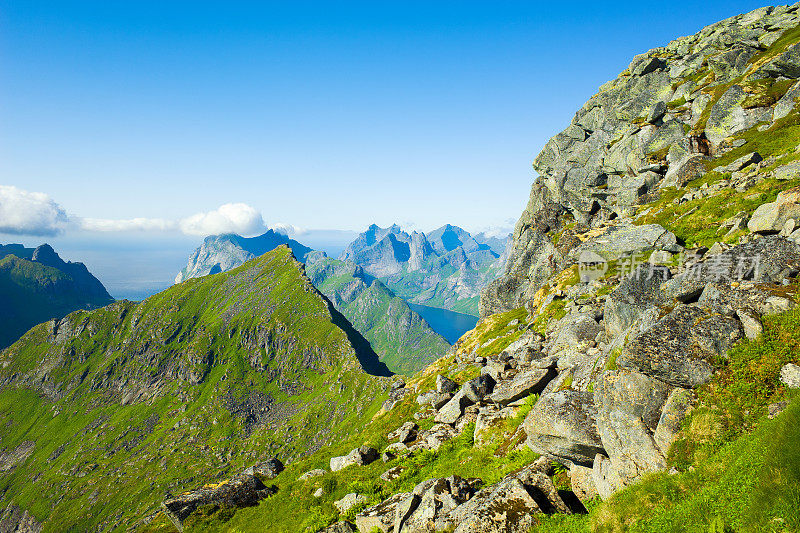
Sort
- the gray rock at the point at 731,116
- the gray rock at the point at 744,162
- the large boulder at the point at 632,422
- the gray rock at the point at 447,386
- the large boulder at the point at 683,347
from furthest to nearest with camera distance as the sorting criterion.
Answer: the gray rock at the point at 731,116 < the gray rock at the point at 744,162 < the gray rock at the point at 447,386 < the large boulder at the point at 683,347 < the large boulder at the point at 632,422

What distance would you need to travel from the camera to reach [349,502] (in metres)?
23.0

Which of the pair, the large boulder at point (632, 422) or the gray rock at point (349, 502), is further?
the gray rock at point (349, 502)

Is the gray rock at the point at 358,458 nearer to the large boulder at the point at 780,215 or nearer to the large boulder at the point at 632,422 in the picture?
the large boulder at the point at 632,422

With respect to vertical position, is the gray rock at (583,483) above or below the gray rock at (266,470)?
above

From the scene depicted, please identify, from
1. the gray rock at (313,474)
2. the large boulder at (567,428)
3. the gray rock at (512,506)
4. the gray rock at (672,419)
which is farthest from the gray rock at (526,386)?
the gray rock at (313,474)

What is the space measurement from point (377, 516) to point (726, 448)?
617 inches

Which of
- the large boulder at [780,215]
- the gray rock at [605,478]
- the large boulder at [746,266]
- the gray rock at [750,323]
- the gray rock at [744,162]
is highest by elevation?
the gray rock at [744,162]

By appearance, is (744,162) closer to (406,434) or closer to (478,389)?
(478,389)

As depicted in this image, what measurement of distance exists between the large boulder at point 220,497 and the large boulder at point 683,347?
111 feet

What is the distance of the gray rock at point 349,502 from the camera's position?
74.1ft

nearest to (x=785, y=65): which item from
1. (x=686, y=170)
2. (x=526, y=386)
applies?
(x=686, y=170)

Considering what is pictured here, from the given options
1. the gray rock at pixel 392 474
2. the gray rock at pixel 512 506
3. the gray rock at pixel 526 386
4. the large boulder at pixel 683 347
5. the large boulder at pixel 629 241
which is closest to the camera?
the large boulder at pixel 683 347

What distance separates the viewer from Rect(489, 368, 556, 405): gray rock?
23531mm

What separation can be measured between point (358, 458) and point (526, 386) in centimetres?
1632
